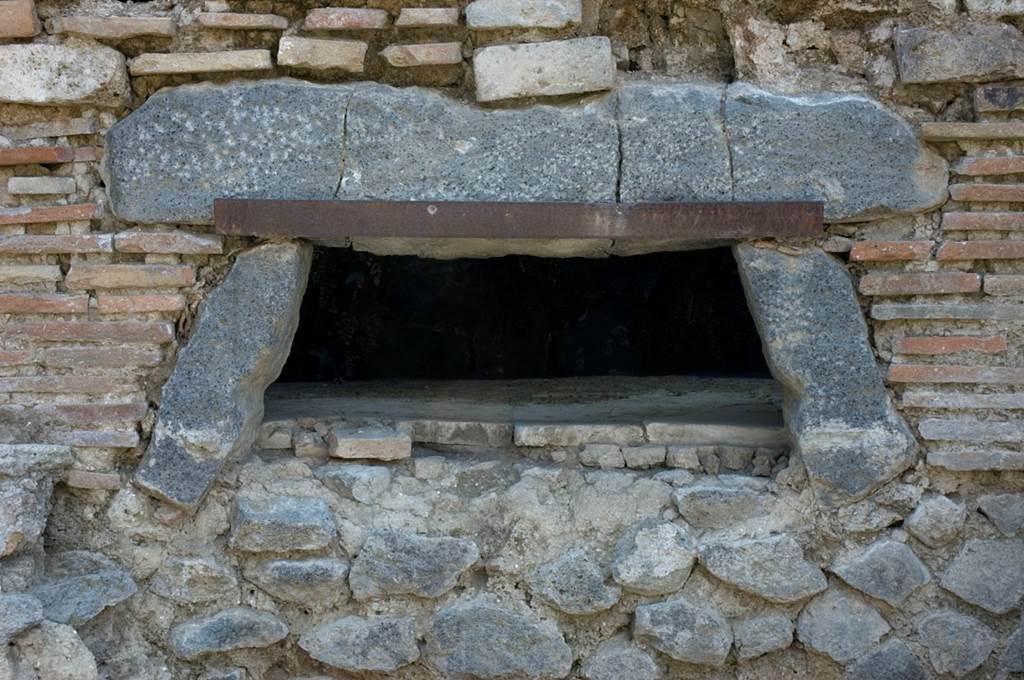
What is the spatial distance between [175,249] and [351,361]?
6.14 feet

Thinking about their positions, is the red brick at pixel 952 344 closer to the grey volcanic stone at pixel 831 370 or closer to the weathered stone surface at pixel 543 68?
the grey volcanic stone at pixel 831 370

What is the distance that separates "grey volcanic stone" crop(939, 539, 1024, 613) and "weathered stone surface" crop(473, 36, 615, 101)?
163cm

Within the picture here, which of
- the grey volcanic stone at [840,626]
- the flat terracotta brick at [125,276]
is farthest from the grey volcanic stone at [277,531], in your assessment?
the grey volcanic stone at [840,626]

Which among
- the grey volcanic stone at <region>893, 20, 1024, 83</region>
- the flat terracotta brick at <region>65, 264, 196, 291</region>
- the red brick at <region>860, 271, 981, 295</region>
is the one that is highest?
the grey volcanic stone at <region>893, 20, 1024, 83</region>

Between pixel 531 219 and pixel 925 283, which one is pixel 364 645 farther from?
pixel 925 283

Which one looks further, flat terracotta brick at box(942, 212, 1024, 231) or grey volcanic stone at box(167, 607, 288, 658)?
grey volcanic stone at box(167, 607, 288, 658)

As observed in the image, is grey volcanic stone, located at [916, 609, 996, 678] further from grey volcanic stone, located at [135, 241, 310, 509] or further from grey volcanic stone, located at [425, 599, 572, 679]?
grey volcanic stone, located at [135, 241, 310, 509]

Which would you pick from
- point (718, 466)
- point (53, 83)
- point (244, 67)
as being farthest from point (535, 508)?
point (53, 83)

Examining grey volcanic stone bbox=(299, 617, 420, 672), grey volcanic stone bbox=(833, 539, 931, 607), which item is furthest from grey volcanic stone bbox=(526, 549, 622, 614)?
grey volcanic stone bbox=(833, 539, 931, 607)

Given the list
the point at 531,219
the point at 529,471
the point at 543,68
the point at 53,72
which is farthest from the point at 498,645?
the point at 53,72

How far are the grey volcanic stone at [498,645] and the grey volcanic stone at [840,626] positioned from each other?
669 millimetres

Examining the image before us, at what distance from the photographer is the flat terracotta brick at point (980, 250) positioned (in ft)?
9.38

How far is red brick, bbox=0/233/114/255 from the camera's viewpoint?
115 inches

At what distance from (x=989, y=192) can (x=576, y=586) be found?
5.05 feet
